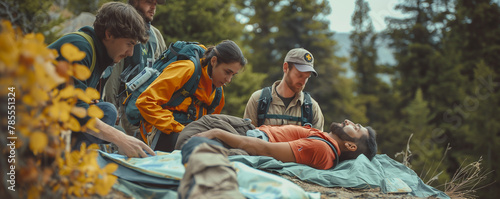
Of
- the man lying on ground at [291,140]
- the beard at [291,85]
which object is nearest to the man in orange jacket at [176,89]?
the man lying on ground at [291,140]

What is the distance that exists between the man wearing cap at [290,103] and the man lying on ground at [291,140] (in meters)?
0.62

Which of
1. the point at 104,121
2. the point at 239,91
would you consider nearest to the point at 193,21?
the point at 239,91

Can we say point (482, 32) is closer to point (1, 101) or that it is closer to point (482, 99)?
point (482, 99)

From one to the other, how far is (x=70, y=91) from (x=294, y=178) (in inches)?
92.7

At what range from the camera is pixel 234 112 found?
45.7 feet

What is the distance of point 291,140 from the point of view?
13.6ft

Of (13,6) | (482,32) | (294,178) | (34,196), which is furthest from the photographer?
(482,32)

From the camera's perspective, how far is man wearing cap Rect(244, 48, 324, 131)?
15.9 ft

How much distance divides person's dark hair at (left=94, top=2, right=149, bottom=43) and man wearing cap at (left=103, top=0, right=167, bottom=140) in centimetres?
126

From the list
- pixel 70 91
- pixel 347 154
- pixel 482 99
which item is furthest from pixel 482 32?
pixel 70 91

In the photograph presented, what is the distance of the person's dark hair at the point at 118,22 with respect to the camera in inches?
119

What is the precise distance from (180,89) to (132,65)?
2.91ft

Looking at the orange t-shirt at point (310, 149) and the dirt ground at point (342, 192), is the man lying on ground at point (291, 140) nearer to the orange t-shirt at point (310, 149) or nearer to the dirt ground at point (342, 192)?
the orange t-shirt at point (310, 149)

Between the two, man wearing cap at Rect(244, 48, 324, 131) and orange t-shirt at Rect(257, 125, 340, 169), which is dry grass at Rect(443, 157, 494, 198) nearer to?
orange t-shirt at Rect(257, 125, 340, 169)
